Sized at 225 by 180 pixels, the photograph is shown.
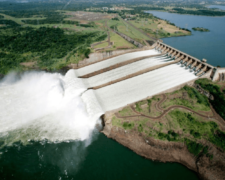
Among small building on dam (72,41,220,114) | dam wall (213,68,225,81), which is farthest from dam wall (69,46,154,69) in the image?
dam wall (213,68,225,81)

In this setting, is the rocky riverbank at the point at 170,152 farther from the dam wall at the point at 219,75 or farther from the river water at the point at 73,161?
the dam wall at the point at 219,75

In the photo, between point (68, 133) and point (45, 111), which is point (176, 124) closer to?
point (68, 133)

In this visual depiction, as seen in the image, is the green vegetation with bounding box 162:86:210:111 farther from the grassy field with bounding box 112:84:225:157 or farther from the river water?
the river water

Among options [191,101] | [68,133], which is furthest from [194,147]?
[68,133]

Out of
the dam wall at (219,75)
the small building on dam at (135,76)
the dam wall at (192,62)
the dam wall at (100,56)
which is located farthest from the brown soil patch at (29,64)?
the dam wall at (219,75)

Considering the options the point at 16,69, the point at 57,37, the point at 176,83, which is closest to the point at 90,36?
the point at 57,37

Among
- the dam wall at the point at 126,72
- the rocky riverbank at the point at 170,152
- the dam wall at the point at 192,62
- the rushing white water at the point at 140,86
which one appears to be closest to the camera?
the rocky riverbank at the point at 170,152
